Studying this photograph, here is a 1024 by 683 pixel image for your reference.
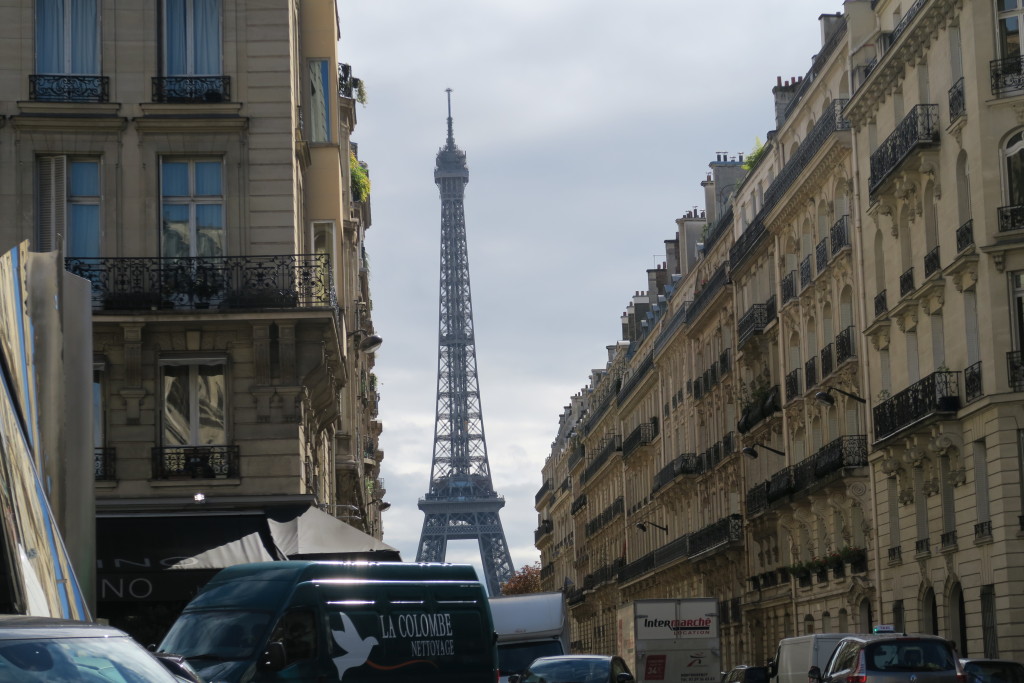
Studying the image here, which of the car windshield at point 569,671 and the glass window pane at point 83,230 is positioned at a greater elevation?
the glass window pane at point 83,230

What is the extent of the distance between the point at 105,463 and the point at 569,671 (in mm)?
9261

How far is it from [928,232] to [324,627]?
27.3 metres

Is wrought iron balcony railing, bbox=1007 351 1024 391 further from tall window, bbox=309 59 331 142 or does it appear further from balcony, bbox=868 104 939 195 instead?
tall window, bbox=309 59 331 142

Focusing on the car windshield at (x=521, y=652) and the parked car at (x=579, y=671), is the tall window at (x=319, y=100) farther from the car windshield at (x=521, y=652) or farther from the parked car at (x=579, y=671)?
the parked car at (x=579, y=671)

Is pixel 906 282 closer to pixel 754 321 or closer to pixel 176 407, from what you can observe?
pixel 754 321

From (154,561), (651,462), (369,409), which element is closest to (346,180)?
(154,561)

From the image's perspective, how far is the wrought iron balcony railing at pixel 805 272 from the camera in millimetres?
54750

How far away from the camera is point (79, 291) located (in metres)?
18.6

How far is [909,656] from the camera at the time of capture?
22.3 m

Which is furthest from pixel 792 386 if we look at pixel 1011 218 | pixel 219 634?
pixel 219 634

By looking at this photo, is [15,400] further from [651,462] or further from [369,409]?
[651,462]

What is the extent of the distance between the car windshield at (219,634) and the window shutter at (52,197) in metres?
13.4

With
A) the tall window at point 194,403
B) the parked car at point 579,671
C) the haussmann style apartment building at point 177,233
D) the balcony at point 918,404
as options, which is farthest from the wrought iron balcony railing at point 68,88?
the balcony at point 918,404

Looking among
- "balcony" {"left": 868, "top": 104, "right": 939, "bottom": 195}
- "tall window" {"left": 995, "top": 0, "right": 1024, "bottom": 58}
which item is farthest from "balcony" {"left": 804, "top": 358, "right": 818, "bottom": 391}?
"tall window" {"left": 995, "top": 0, "right": 1024, "bottom": 58}
